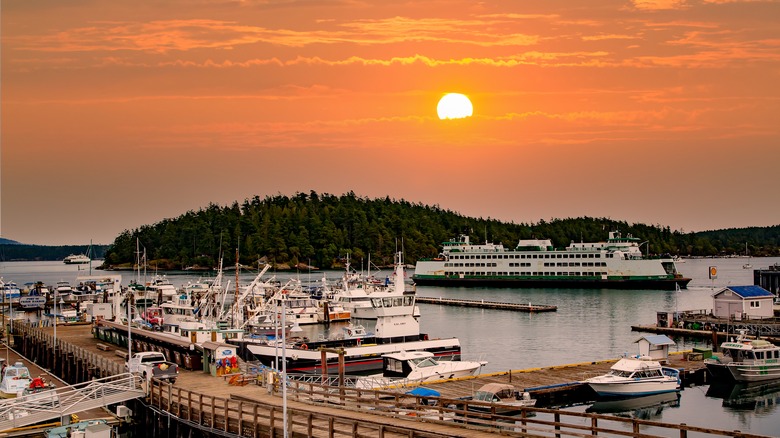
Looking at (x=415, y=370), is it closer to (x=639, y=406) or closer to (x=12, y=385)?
(x=639, y=406)

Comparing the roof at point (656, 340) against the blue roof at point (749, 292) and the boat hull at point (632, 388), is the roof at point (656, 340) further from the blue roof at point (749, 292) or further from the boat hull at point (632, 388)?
the blue roof at point (749, 292)

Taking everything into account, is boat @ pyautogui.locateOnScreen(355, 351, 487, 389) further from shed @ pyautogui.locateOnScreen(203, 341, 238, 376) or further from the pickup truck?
the pickup truck

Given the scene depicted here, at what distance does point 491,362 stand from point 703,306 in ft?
217

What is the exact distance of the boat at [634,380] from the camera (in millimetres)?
48031

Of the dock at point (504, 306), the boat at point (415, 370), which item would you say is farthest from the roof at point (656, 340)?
the dock at point (504, 306)

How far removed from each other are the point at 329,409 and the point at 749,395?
31811 mm

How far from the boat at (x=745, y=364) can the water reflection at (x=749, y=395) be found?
0.48 meters

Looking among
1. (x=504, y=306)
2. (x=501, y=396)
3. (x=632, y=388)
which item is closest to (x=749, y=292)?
(x=632, y=388)

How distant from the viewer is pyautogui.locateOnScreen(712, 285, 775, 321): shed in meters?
77.4

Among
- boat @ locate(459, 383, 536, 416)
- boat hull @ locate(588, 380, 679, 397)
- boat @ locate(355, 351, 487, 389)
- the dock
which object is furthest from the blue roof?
boat @ locate(459, 383, 536, 416)

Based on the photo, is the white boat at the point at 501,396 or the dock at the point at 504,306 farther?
the dock at the point at 504,306

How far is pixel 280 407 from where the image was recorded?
99.3 feet

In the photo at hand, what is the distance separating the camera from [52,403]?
3434cm

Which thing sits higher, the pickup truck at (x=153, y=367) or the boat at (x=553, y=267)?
the boat at (x=553, y=267)
